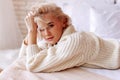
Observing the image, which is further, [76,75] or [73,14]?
[73,14]

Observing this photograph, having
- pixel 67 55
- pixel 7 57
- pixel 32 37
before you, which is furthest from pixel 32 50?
pixel 7 57

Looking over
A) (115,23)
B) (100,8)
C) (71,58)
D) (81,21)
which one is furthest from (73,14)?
(71,58)

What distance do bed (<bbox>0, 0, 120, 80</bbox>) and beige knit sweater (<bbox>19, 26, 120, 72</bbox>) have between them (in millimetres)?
34

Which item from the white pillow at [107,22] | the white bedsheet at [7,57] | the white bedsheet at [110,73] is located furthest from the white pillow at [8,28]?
the white bedsheet at [110,73]

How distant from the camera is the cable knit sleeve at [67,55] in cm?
123

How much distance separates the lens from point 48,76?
122cm

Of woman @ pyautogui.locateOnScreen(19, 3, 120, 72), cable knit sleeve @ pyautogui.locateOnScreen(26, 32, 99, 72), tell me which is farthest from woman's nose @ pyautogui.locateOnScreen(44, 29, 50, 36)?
cable knit sleeve @ pyautogui.locateOnScreen(26, 32, 99, 72)

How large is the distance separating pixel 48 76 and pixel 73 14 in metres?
0.91

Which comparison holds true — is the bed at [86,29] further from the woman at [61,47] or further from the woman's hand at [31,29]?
the woman's hand at [31,29]

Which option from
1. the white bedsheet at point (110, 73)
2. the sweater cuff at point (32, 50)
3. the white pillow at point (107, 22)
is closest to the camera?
the white bedsheet at point (110, 73)

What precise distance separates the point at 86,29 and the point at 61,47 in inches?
29.6

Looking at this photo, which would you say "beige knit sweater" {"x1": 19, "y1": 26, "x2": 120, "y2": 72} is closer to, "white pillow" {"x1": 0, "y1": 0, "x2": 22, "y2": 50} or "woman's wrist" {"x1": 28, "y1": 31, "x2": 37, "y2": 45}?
"woman's wrist" {"x1": 28, "y1": 31, "x2": 37, "y2": 45}

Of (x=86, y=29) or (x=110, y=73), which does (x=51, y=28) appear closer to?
(x=110, y=73)

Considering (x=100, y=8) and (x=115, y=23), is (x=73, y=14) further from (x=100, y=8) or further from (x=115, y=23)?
(x=115, y=23)
